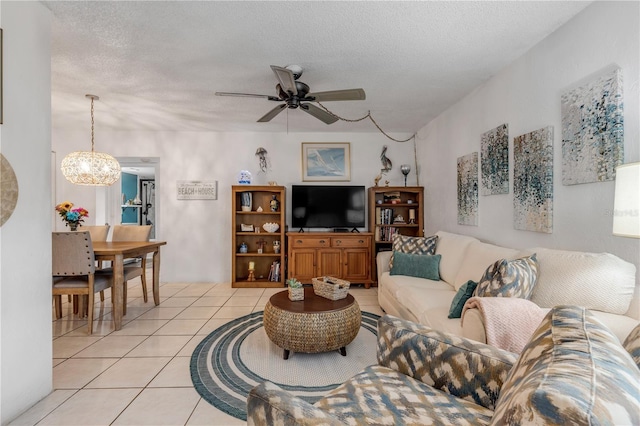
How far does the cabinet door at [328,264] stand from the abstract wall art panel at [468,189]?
1764 millimetres

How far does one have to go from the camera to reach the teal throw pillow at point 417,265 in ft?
9.79

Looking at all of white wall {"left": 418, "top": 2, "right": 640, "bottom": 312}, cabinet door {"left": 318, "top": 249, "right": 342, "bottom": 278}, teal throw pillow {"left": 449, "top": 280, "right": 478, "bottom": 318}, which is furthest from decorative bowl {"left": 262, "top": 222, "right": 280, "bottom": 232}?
teal throw pillow {"left": 449, "top": 280, "right": 478, "bottom": 318}

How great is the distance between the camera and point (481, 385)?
1.06 meters

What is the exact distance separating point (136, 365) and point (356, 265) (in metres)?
2.90

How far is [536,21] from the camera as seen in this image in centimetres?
193

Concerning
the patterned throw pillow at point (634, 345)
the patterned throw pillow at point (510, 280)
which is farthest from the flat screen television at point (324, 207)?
the patterned throw pillow at point (634, 345)

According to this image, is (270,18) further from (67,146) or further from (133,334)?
(67,146)

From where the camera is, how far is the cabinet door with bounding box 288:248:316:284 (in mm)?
4254

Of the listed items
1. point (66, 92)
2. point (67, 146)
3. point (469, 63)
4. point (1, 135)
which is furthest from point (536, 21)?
point (67, 146)

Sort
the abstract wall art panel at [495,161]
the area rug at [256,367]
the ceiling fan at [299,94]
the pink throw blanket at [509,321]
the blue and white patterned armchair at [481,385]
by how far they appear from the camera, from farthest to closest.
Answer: the abstract wall art panel at [495,161] < the ceiling fan at [299,94] < the area rug at [256,367] < the pink throw blanket at [509,321] < the blue and white patterned armchair at [481,385]

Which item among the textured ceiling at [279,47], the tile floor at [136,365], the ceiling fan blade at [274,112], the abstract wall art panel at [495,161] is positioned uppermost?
the textured ceiling at [279,47]

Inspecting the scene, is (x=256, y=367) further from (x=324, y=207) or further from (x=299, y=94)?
(x=324, y=207)

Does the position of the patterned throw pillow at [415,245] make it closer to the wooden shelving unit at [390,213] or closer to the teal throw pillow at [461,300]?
the wooden shelving unit at [390,213]

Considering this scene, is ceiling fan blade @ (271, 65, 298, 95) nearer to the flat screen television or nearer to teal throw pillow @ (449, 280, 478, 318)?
teal throw pillow @ (449, 280, 478, 318)
